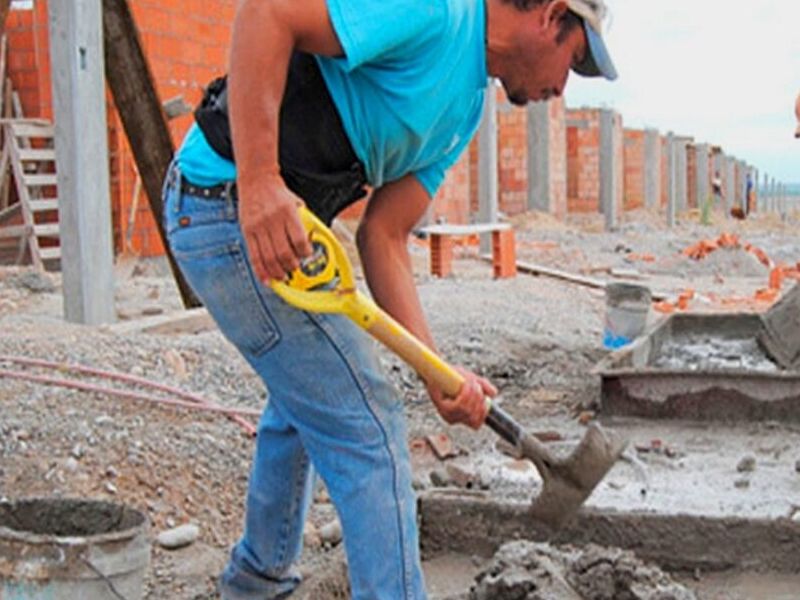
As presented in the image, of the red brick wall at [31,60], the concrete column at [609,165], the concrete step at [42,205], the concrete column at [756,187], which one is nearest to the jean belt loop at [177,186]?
the concrete step at [42,205]

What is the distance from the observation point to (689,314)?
7090 millimetres

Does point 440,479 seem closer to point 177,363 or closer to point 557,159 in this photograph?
point 177,363

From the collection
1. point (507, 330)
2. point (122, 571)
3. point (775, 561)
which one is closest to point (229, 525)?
point (122, 571)

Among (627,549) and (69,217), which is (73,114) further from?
(627,549)

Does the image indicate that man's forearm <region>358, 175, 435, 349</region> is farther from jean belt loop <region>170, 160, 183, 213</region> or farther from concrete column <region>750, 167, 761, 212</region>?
concrete column <region>750, 167, 761, 212</region>

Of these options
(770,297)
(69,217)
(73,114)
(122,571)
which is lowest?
(770,297)

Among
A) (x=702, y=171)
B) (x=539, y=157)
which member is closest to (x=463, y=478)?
(x=539, y=157)

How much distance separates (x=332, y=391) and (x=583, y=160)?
861 inches

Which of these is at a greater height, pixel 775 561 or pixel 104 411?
pixel 104 411

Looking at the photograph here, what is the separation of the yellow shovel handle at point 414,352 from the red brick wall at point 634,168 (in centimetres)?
2652

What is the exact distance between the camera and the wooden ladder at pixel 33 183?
10.1 metres

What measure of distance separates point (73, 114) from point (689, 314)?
379cm

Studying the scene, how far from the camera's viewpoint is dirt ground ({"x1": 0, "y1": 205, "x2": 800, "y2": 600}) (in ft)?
11.8

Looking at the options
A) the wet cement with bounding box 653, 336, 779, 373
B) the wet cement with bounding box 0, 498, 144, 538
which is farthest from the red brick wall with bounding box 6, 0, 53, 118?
the wet cement with bounding box 0, 498, 144, 538
